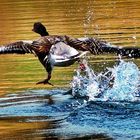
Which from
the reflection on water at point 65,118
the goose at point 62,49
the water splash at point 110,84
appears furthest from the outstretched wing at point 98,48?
the reflection on water at point 65,118

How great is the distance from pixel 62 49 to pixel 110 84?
2.94m

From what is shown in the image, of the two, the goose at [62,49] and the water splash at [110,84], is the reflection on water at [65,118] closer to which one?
the water splash at [110,84]

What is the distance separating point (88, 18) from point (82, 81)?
22755 mm

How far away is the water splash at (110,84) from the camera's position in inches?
682

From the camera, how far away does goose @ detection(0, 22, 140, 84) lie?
51.3 ft

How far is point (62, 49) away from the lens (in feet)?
51.5

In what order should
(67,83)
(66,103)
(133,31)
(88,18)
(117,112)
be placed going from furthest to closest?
(88,18) → (133,31) → (67,83) → (66,103) → (117,112)

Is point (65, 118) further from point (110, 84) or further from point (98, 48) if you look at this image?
point (110, 84)

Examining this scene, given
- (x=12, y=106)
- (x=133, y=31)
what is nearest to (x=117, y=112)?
(x=12, y=106)

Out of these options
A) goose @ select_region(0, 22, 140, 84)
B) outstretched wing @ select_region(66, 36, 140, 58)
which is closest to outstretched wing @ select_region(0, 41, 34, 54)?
goose @ select_region(0, 22, 140, 84)

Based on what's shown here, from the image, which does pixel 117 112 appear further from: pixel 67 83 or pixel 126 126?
pixel 67 83

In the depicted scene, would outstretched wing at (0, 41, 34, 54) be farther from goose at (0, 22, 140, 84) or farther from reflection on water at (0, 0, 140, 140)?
reflection on water at (0, 0, 140, 140)

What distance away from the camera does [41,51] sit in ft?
53.3

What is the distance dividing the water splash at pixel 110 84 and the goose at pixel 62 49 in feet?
2.60
